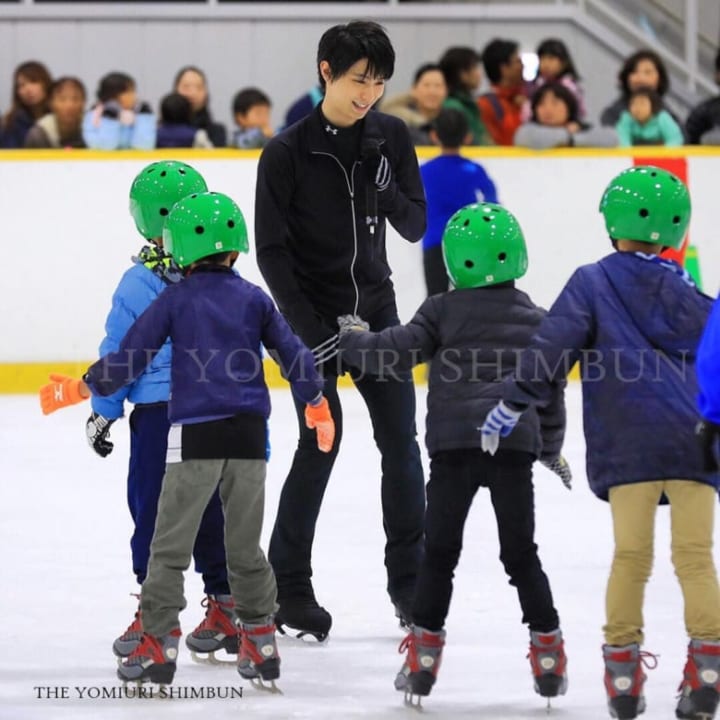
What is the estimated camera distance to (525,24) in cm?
1145

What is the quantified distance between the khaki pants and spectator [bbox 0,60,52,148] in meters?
6.31

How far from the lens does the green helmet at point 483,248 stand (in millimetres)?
3797

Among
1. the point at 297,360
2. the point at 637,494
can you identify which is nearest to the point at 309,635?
the point at 297,360

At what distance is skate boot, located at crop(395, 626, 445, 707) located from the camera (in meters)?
3.81

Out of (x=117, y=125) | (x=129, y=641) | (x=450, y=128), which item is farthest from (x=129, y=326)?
(x=117, y=125)

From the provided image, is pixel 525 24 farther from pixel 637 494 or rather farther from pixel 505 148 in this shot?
pixel 637 494

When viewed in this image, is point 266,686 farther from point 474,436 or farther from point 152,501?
point 474,436

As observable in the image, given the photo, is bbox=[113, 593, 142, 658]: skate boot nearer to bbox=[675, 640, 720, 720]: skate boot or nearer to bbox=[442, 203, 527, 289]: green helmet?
bbox=[442, 203, 527, 289]: green helmet

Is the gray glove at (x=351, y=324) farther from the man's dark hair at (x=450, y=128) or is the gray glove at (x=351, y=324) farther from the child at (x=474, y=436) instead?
the man's dark hair at (x=450, y=128)

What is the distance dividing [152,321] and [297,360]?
1.08 ft

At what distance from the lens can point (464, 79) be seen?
9914 millimetres

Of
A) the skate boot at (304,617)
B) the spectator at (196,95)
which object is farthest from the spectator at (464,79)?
the skate boot at (304,617)

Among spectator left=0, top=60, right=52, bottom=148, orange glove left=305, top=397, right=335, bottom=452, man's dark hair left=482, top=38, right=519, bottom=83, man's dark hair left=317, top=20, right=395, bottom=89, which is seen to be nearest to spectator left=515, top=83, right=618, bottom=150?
man's dark hair left=482, top=38, right=519, bottom=83

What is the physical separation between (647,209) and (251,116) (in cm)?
614
